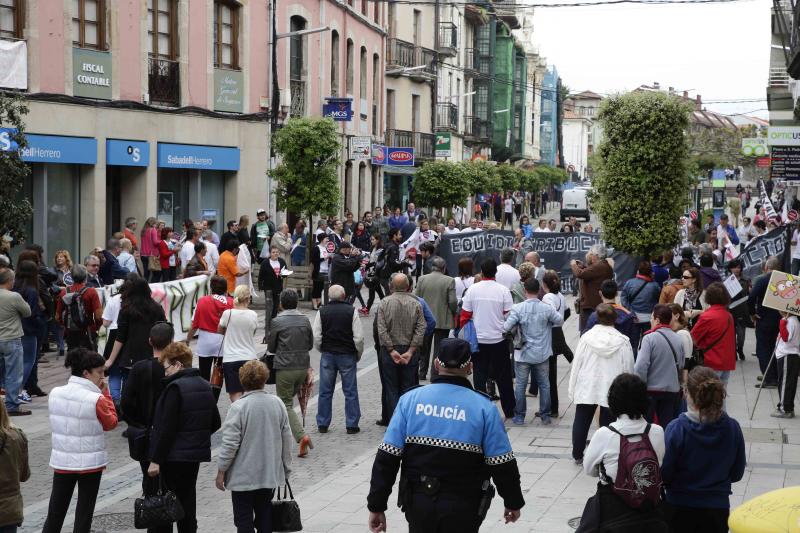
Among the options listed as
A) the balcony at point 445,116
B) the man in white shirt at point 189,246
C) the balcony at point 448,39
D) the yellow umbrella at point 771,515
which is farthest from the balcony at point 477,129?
the yellow umbrella at point 771,515

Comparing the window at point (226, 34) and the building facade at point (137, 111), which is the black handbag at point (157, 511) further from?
the window at point (226, 34)

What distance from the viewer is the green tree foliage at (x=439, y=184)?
4519cm

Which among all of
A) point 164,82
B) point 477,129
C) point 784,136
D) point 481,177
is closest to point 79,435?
point 784,136

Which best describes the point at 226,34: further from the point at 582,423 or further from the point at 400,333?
the point at 582,423

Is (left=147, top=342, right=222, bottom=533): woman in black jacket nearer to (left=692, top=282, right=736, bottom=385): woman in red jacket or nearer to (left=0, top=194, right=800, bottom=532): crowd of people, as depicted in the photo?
(left=0, top=194, right=800, bottom=532): crowd of people

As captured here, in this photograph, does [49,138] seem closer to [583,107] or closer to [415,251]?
[415,251]

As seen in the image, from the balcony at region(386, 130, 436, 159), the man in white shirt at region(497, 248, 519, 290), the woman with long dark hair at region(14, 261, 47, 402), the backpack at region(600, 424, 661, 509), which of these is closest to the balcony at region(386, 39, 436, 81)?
the balcony at region(386, 130, 436, 159)

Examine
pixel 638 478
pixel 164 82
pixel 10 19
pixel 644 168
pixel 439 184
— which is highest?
pixel 10 19

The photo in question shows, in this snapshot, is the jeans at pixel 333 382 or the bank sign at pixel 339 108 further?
the bank sign at pixel 339 108

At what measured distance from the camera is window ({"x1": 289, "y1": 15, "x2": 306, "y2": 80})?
35562mm

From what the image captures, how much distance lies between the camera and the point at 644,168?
1952cm

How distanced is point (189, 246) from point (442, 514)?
1712 cm

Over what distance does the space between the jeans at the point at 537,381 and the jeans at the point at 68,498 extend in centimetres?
615

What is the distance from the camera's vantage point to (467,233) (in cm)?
2589
